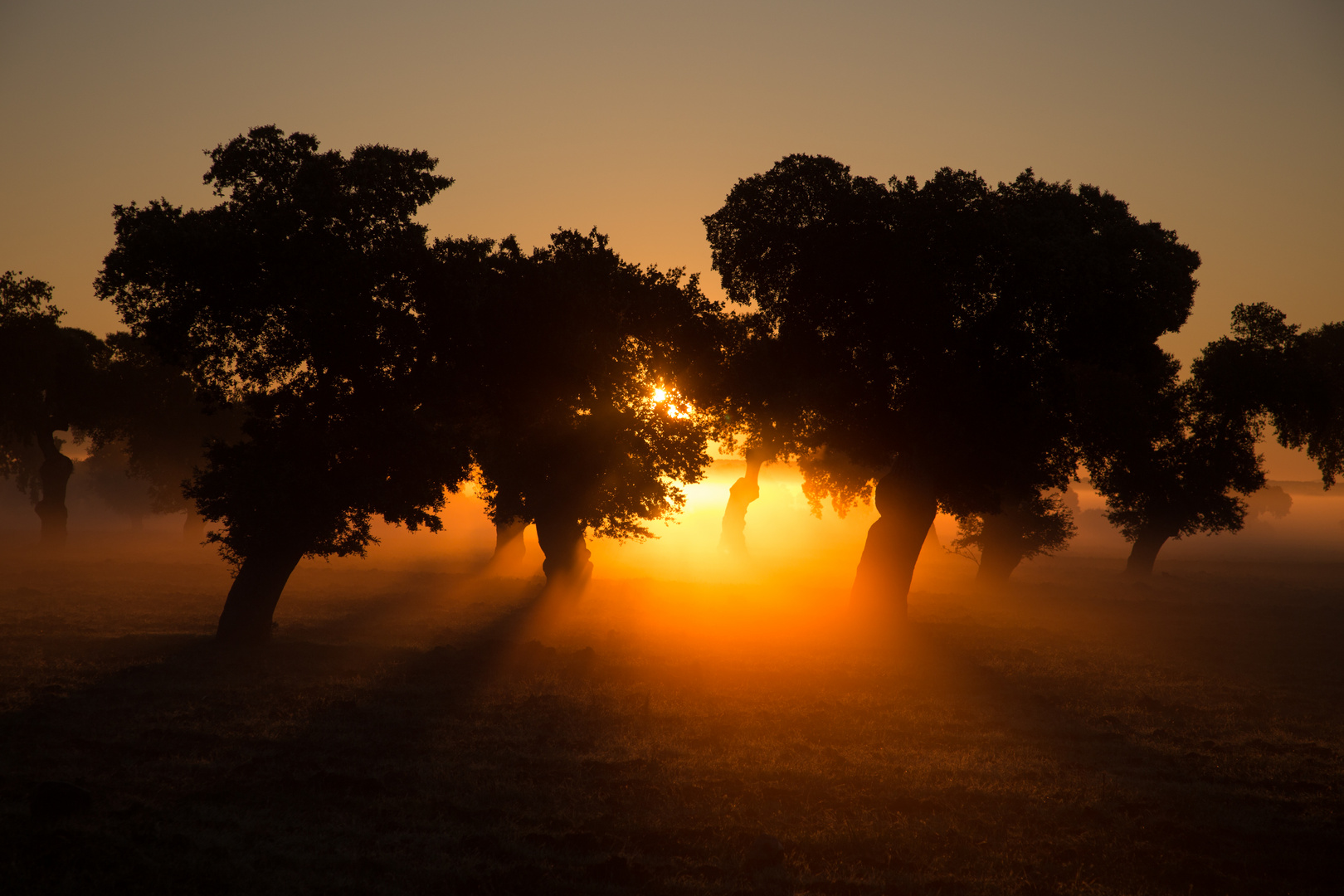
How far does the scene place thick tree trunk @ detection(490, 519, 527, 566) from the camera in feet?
168

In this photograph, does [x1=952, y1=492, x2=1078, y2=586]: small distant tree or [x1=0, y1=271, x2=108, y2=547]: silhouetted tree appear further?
[x1=952, y1=492, x2=1078, y2=586]: small distant tree

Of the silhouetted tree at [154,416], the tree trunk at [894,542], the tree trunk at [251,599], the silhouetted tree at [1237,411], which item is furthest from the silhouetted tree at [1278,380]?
the silhouetted tree at [154,416]

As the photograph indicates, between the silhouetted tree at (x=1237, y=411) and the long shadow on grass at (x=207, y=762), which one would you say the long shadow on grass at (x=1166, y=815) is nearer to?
the long shadow on grass at (x=207, y=762)

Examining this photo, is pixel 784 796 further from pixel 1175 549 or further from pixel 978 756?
pixel 1175 549

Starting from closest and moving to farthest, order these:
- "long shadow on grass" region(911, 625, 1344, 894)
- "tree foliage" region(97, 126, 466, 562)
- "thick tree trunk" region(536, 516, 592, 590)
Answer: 1. "long shadow on grass" region(911, 625, 1344, 894)
2. "tree foliage" region(97, 126, 466, 562)
3. "thick tree trunk" region(536, 516, 592, 590)

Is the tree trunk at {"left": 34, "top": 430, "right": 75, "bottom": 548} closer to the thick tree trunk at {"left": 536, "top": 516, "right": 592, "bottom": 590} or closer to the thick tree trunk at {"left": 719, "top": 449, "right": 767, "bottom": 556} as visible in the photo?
the thick tree trunk at {"left": 536, "top": 516, "right": 592, "bottom": 590}

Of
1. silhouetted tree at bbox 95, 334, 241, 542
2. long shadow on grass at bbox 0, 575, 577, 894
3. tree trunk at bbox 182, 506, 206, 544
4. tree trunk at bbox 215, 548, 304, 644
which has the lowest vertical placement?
long shadow on grass at bbox 0, 575, 577, 894

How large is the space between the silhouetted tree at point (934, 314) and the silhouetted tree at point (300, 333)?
11.1m

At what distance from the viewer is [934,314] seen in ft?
84.1

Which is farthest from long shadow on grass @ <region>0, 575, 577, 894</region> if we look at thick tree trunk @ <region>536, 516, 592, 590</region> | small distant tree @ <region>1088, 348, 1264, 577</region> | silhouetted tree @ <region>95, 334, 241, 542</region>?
silhouetted tree @ <region>95, 334, 241, 542</region>

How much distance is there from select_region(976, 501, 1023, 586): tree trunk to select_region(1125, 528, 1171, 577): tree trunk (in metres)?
10.4

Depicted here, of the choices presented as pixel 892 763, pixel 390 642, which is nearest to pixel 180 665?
pixel 390 642

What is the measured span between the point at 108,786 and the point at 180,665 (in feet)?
30.3

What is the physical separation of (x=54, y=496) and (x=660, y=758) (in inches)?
2049
